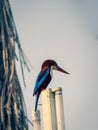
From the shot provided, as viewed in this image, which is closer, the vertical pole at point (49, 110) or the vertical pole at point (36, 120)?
the vertical pole at point (49, 110)

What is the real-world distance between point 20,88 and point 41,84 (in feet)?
5.49

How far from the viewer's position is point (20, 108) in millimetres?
5023

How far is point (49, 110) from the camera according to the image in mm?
4570

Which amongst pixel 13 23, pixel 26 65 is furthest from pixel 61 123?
pixel 13 23

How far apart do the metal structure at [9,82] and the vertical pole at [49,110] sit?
38cm

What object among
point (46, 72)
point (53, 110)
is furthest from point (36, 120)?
point (46, 72)

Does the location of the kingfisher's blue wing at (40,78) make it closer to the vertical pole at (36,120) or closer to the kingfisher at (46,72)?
the kingfisher at (46,72)

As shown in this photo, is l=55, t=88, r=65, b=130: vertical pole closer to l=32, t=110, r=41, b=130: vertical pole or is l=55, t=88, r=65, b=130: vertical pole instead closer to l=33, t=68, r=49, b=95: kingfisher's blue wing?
l=32, t=110, r=41, b=130: vertical pole

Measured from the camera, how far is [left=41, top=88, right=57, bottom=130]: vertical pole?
4.59 metres

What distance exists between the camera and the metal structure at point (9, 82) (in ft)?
16.0

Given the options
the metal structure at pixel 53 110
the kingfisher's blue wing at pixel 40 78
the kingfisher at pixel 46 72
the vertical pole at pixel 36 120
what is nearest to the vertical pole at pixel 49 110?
the metal structure at pixel 53 110

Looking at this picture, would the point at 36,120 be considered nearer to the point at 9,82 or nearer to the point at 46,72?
the point at 9,82

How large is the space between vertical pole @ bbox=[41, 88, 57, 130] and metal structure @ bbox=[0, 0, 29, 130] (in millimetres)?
385

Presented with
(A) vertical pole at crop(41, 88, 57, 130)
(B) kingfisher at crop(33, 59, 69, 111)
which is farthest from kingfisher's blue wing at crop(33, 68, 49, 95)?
(A) vertical pole at crop(41, 88, 57, 130)
